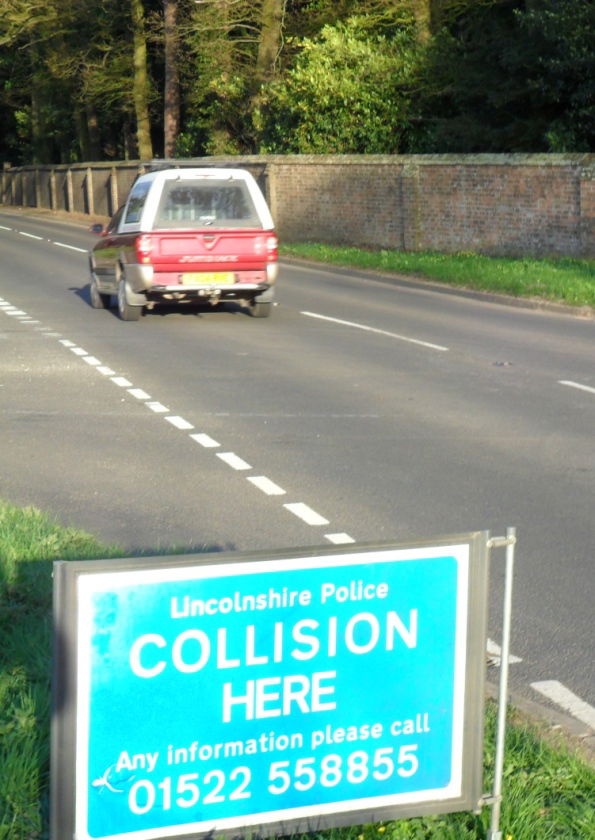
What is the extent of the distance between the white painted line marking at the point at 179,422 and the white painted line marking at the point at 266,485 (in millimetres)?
1892

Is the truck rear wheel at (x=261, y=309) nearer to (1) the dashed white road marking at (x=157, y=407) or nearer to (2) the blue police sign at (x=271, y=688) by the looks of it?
(1) the dashed white road marking at (x=157, y=407)

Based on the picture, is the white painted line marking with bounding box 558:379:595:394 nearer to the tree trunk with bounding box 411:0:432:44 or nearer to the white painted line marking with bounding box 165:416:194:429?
the white painted line marking with bounding box 165:416:194:429

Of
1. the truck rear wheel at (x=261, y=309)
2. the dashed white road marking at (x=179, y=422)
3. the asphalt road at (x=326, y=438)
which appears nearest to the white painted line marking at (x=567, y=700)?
the asphalt road at (x=326, y=438)

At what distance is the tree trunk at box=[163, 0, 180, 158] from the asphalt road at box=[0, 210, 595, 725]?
3317 cm

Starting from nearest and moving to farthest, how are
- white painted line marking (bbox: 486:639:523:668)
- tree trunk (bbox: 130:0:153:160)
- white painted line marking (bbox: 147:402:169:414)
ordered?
white painted line marking (bbox: 486:639:523:668), white painted line marking (bbox: 147:402:169:414), tree trunk (bbox: 130:0:153:160)

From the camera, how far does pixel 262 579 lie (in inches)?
127

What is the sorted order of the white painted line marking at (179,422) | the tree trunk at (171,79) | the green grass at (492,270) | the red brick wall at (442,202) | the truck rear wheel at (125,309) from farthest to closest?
1. the tree trunk at (171,79)
2. the red brick wall at (442,202)
3. the green grass at (492,270)
4. the truck rear wheel at (125,309)
5. the white painted line marking at (179,422)

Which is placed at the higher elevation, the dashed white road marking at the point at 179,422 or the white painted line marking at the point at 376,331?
the dashed white road marking at the point at 179,422

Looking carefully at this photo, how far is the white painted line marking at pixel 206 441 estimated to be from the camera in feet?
33.0

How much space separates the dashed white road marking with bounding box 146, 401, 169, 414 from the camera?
11.5m

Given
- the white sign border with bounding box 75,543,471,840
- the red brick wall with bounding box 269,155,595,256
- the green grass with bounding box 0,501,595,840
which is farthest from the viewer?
the red brick wall with bounding box 269,155,595,256

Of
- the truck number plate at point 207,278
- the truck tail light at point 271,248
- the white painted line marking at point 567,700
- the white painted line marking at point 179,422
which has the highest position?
the truck tail light at point 271,248

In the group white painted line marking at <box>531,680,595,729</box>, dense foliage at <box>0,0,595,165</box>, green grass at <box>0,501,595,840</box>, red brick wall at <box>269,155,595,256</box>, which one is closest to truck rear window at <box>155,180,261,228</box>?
red brick wall at <box>269,155,595,256</box>

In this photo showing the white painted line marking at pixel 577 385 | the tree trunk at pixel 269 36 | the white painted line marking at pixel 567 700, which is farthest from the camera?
the tree trunk at pixel 269 36
